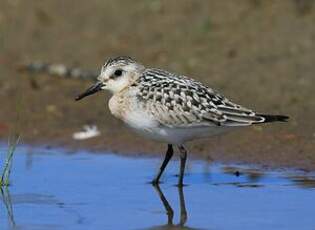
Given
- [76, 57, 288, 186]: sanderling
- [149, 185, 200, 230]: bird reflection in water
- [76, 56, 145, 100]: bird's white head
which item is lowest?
[149, 185, 200, 230]: bird reflection in water

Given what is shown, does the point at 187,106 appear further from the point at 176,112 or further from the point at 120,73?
Result: the point at 120,73

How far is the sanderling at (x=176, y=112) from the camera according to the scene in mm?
10250

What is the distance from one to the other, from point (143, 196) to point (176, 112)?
0.90 m

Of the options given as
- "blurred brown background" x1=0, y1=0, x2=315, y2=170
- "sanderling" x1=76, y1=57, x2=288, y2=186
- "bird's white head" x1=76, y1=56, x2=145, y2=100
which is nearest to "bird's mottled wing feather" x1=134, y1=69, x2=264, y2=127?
"sanderling" x1=76, y1=57, x2=288, y2=186

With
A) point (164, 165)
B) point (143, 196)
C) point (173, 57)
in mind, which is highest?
point (173, 57)

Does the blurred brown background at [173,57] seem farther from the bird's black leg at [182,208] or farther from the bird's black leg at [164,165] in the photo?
the bird's black leg at [182,208]

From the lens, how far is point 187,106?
10273 mm

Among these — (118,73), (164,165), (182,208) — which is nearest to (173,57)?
(118,73)

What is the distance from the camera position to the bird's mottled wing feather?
404 inches

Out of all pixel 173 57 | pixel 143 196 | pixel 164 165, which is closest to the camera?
pixel 143 196

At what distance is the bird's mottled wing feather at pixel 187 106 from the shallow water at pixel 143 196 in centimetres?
61

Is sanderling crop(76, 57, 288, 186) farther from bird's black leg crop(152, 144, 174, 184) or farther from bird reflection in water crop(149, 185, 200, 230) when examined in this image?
bird reflection in water crop(149, 185, 200, 230)

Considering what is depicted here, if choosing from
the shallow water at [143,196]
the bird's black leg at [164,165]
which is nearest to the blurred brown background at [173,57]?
the shallow water at [143,196]

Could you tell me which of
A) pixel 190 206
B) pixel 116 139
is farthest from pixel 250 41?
pixel 190 206
